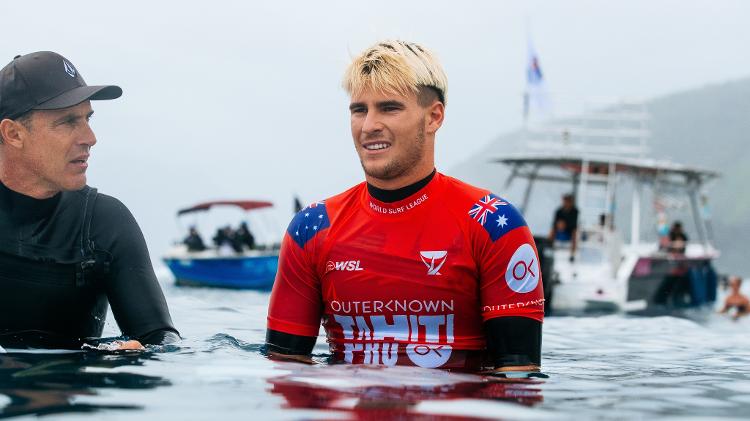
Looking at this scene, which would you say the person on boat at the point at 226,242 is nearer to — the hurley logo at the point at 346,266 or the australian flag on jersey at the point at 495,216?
the hurley logo at the point at 346,266

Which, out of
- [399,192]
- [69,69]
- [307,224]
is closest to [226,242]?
[69,69]

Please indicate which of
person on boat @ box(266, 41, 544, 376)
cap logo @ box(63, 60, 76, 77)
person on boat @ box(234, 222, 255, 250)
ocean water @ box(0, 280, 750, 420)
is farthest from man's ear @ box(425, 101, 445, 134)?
person on boat @ box(234, 222, 255, 250)

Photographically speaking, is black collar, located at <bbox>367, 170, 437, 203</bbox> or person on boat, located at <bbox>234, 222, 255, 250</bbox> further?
person on boat, located at <bbox>234, 222, 255, 250</bbox>

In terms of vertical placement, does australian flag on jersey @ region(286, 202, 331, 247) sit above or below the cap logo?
below

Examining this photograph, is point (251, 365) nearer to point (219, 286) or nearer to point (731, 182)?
point (219, 286)

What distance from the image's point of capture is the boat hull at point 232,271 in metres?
31.8

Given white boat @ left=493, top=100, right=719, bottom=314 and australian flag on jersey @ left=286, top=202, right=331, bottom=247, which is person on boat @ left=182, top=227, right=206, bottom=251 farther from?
australian flag on jersey @ left=286, top=202, right=331, bottom=247

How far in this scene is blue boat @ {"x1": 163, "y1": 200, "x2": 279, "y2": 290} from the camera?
31.8 metres

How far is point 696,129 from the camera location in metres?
170

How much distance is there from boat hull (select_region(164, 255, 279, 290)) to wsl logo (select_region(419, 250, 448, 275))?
86.9ft

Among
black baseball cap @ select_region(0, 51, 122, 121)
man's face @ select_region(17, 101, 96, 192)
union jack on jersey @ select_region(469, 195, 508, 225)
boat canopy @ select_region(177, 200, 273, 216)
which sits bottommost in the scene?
union jack on jersey @ select_region(469, 195, 508, 225)

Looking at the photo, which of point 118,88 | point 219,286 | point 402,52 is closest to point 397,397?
point 402,52

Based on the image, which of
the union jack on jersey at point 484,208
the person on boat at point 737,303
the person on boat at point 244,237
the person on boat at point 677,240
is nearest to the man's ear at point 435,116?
the union jack on jersey at point 484,208

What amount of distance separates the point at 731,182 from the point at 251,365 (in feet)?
508
